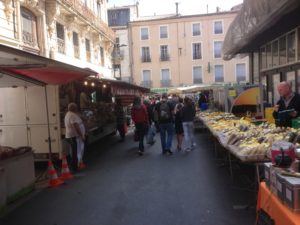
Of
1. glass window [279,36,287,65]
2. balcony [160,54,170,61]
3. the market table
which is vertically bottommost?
the market table

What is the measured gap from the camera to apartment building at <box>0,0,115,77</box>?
578 inches

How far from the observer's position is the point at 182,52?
5006 centimetres

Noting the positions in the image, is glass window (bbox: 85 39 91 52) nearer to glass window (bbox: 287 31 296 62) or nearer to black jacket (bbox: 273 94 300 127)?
glass window (bbox: 287 31 296 62)

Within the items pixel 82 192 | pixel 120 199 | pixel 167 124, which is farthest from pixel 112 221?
pixel 167 124

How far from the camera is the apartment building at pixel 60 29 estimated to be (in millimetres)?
14669

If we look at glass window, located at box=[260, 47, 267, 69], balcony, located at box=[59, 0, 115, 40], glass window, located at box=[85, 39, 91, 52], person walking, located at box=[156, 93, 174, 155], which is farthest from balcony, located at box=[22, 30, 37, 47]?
glass window, located at box=[260, 47, 267, 69]

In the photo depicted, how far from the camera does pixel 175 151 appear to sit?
10859mm

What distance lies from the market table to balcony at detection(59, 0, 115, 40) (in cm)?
1795

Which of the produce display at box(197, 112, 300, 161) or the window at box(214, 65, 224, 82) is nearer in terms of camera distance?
the produce display at box(197, 112, 300, 161)

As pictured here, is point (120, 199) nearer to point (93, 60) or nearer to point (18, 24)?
point (18, 24)

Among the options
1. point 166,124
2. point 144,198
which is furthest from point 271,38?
point 144,198

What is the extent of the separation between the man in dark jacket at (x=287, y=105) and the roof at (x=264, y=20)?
1.54 m

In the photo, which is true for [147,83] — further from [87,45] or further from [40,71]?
[40,71]

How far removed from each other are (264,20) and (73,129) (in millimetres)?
5341
